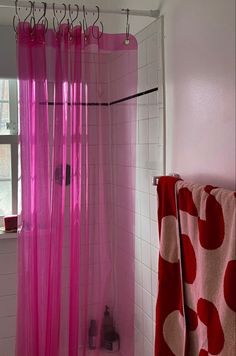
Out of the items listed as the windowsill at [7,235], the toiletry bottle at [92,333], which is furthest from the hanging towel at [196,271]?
the windowsill at [7,235]

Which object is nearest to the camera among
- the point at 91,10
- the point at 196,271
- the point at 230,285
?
the point at 230,285

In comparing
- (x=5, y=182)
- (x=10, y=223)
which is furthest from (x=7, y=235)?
(x=5, y=182)

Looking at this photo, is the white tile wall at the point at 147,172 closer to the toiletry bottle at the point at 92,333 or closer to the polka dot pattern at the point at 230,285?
the toiletry bottle at the point at 92,333

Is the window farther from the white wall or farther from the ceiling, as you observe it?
the white wall

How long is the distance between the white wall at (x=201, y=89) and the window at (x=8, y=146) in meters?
1.15

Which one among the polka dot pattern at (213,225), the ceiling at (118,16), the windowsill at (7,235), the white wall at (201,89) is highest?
the ceiling at (118,16)

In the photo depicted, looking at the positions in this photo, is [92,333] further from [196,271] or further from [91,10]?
[91,10]

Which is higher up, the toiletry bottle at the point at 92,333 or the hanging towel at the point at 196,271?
the hanging towel at the point at 196,271

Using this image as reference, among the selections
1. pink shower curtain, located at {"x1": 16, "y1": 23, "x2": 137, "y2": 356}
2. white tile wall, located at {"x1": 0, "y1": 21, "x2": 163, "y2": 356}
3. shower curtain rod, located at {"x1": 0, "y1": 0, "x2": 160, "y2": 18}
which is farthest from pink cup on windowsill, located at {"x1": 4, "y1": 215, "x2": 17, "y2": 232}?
shower curtain rod, located at {"x1": 0, "y1": 0, "x2": 160, "y2": 18}

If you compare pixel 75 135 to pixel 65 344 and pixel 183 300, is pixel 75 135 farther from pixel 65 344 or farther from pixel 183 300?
pixel 65 344

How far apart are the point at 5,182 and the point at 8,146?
236 mm

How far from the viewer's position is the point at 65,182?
1.83m

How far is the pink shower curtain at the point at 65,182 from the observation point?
1768 millimetres

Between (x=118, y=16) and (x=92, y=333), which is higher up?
(x=118, y=16)
